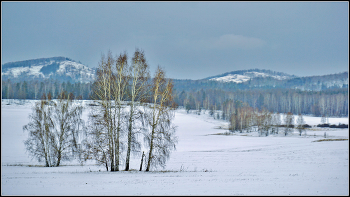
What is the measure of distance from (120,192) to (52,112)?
14.3 m

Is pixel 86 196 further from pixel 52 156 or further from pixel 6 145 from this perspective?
pixel 6 145

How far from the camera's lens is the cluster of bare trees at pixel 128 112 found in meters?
15.6

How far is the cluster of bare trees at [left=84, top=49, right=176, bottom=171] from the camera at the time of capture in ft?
51.3

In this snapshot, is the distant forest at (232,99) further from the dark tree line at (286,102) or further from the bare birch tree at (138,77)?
the bare birch tree at (138,77)

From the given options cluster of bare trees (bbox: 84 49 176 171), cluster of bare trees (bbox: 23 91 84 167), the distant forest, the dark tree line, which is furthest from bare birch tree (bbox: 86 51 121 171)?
the dark tree line

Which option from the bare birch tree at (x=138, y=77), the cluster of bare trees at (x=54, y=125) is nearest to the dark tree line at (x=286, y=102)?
the cluster of bare trees at (x=54, y=125)

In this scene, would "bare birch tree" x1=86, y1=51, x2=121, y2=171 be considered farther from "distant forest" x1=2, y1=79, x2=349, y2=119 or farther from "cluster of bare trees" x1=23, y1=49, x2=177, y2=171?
"distant forest" x1=2, y1=79, x2=349, y2=119

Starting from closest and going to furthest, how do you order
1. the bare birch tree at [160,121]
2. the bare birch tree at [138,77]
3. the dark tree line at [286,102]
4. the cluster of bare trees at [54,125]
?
1. the bare birch tree at [160,121]
2. the bare birch tree at [138,77]
3. the cluster of bare trees at [54,125]
4. the dark tree line at [286,102]

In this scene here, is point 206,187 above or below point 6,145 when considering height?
above

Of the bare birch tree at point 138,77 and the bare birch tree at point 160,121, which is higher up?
the bare birch tree at point 138,77

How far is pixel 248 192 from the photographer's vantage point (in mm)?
10078

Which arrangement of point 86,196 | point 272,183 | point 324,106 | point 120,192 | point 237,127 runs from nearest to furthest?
point 86,196, point 120,192, point 272,183, point 237,127, point 324,106

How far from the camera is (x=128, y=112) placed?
1648cm

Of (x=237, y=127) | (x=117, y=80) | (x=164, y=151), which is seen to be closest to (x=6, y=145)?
(x=117, y=80)
